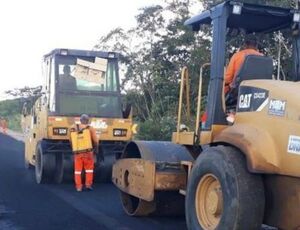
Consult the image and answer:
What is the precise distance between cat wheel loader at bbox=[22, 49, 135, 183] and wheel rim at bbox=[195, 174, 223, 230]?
604 centimetres

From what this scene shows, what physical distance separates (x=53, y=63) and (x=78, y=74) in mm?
532

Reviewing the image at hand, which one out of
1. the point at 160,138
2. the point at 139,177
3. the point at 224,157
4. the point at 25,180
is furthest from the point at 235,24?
the point at 160,138

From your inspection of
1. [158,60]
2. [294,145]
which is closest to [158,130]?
[158,60]

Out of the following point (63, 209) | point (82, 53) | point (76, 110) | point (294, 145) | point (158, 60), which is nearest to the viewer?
point (294, 145)

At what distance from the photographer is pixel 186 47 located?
21.6 m

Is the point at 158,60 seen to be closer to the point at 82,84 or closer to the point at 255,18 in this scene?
the point at 82,84

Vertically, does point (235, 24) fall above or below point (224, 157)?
above

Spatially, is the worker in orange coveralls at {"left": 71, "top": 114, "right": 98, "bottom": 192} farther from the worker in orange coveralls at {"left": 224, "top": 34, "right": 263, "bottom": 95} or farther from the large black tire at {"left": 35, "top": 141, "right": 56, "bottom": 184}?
the worker in orange coveralls at {"left": 224, "top": 34, "right": 263, "bottom": 95}

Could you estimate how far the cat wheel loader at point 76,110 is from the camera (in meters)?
11.4

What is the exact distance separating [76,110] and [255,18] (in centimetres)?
623

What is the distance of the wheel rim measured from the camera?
523cm

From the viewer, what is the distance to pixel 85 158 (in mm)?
10492

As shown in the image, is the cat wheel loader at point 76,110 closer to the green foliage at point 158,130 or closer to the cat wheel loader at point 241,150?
the cat wheel loader at point 241,150

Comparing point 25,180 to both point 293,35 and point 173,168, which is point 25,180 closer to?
point 173,168
